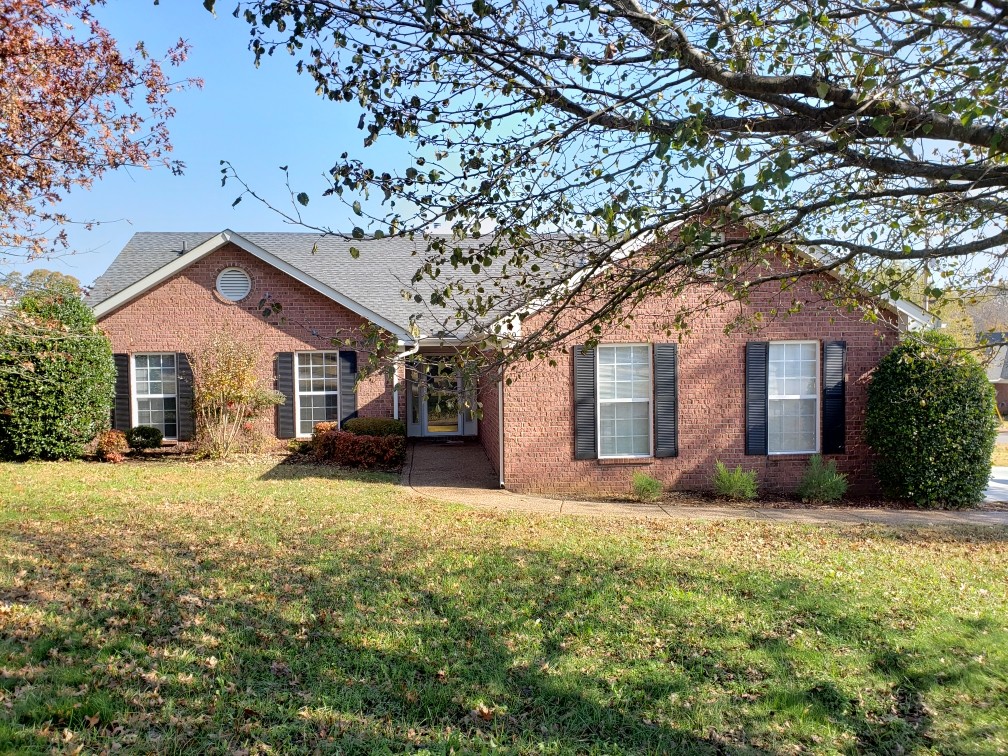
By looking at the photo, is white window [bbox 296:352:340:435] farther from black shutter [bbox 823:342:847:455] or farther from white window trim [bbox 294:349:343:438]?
black shutter [bbox 823:342:847:455]

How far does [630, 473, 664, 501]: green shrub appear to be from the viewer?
37.7 ft

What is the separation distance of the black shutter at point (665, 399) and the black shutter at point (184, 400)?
10728 millimetres

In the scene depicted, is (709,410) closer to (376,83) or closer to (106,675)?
(376,83)

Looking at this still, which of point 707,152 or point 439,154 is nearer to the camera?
point 707,152

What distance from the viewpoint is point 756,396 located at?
12.1m

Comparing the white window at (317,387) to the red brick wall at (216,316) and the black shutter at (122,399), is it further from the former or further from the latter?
the black shutter at (122,399)

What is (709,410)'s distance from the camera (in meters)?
12.1

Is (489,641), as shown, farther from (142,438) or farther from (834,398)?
(142,438)

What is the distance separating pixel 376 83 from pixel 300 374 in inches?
473

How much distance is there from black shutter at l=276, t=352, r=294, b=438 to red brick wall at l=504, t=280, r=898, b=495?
656 centimetres

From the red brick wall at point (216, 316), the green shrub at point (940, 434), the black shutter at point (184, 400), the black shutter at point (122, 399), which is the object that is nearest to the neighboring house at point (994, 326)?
the green shrub at point (940, 434)

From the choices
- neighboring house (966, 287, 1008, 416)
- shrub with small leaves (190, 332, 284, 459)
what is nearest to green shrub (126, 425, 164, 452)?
shrub with small leaves (190, 332, 284, 459)

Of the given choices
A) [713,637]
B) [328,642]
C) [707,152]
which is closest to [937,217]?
[707,152]

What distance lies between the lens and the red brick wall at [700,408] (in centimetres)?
1180
